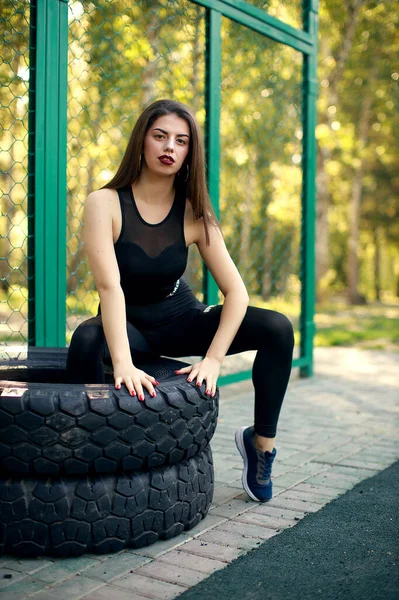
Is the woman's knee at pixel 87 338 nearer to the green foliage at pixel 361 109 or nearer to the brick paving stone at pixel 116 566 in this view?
the brick paving stone at pixel 116 566

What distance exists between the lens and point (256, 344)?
265cm

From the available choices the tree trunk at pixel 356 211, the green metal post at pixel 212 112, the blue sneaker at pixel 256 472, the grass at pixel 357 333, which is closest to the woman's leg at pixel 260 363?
the blue sneaker at pixel 256 472

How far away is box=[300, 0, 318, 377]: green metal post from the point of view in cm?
568

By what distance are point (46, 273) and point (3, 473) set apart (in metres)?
1.45

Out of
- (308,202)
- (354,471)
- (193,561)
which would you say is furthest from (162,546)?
(308,202)

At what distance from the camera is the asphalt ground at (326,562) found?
1906 mm

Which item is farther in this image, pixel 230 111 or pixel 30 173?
pixel 230 111

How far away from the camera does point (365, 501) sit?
8.93 feet

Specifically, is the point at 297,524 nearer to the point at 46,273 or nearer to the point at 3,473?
the point at 3,473

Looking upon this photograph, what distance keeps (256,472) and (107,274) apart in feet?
3.16

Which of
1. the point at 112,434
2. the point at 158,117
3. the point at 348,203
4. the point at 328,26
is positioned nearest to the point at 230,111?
the point at 328,26

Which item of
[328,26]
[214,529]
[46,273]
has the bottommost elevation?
[214,529]

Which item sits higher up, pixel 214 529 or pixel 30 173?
pixel 30 173

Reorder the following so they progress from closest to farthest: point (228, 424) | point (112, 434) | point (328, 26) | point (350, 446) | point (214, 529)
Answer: point (112, 434)
point (214, 529)
point (350, 446)
point (228, 424)
point (328, 26)
